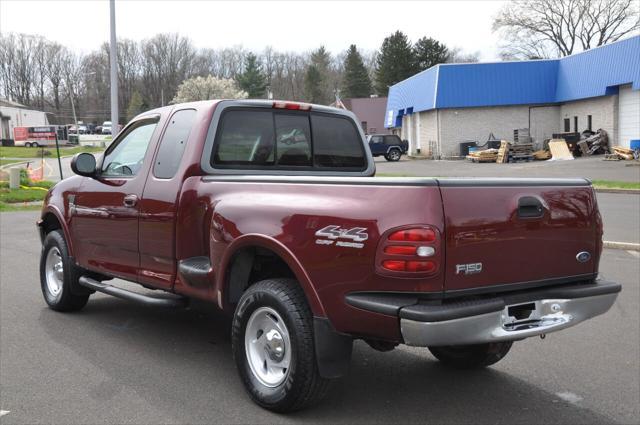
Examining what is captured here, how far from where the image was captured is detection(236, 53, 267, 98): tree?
349ft

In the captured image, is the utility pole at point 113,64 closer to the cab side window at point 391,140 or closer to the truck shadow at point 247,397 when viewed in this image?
the truck shadow at point 247,397

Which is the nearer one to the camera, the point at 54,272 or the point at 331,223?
the point at 331,223

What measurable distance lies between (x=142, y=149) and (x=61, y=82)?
130849 mm

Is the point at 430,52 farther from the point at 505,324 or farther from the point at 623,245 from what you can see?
the point at 505,324

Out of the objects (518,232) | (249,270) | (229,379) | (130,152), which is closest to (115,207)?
(130,152)

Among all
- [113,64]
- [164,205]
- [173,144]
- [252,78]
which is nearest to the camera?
[164,205]

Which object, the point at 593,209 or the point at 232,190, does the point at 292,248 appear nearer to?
the point at 232,190

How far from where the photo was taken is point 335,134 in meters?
5.53

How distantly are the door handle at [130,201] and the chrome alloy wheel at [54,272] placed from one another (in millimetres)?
1571

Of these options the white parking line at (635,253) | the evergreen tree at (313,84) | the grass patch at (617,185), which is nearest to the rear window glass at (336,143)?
the white parking line at (635,253)

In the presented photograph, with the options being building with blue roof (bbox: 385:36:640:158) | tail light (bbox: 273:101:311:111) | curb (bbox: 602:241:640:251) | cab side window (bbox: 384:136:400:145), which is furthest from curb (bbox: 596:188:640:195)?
cab side window (bbox: 384:136:400:145)

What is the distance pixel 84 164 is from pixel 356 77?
98204mm

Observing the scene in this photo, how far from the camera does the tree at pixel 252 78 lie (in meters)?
106

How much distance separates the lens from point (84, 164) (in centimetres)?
568
